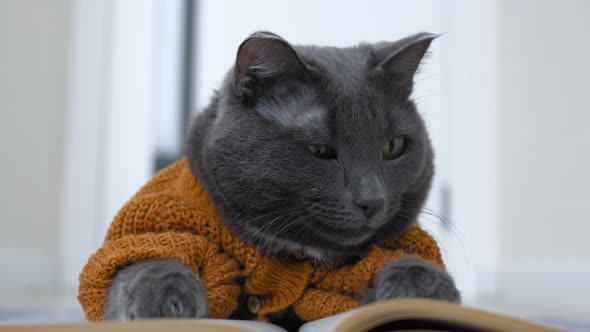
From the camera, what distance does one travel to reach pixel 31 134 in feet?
8.16

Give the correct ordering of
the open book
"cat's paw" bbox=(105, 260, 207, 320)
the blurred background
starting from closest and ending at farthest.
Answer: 1. the open book
2. "cat's paw" bbox=(105, 260, 207, 320)
3. the blurred background

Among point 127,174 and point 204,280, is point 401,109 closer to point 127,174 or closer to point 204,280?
point 204,280

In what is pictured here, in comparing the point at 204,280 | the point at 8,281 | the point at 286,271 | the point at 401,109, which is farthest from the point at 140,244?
the point at 8,281

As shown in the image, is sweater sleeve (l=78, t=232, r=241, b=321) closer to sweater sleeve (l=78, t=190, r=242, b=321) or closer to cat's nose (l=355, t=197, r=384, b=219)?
sweater sleeve (l=78, t=190, r=242, b=321)

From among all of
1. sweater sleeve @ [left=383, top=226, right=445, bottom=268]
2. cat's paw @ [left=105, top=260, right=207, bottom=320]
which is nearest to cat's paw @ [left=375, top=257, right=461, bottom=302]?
sweater sleeve @ [left=383, top=226, right=445, bottom=268]

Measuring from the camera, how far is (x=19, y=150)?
2.40 metres

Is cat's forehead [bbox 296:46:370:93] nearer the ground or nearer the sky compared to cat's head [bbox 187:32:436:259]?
nearer the sky

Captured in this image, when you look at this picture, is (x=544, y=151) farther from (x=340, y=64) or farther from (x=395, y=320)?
(x=395, y=320)

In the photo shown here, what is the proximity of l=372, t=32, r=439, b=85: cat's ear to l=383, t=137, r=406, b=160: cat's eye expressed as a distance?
0.11 metres

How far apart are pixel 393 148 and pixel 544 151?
1.59 m

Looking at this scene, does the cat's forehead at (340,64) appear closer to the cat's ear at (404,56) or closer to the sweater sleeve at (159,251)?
the cat's ear at (404,56)

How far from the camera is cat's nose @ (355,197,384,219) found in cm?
87

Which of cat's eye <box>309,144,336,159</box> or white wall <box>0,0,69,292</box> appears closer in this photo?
Result: cat's eye <box>309,144,336,159</box>

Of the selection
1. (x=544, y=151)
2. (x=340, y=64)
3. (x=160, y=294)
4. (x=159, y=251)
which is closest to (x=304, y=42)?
(x=544, y=151)
